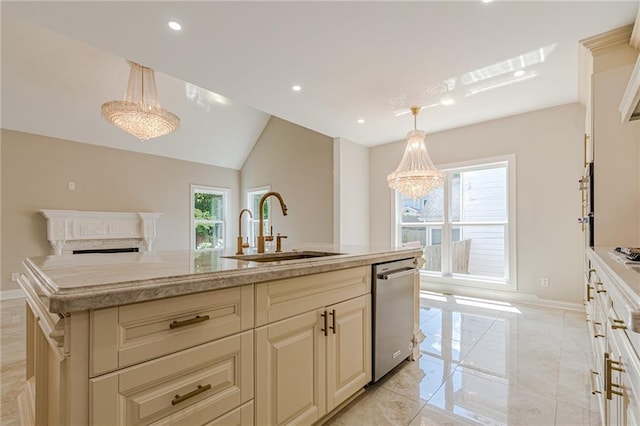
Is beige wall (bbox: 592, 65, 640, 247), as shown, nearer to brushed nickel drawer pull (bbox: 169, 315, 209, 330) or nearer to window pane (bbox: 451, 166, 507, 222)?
window pane (bbox: 451, 166, 507, 222)

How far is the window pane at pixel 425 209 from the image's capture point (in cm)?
509

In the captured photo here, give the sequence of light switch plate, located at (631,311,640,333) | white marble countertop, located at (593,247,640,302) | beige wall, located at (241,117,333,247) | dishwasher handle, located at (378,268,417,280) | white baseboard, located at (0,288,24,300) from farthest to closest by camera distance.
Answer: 1. beige wall, located at (241,117,333,247)
2. white baseboard, located at (0,288,24,300)
3. dishwasher handle, located at (378,268,417,280)
4. white marble countertop, located at (593,247,640,302)
5. light switch plate, located at (631,311,640,333)

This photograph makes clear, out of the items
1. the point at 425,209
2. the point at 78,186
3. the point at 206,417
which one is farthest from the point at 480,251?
the point at 78,186

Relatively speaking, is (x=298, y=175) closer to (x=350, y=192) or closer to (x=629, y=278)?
(x=350, y=192)

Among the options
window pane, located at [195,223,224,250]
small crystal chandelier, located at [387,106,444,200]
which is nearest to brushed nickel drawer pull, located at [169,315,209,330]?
small crystal chandelier, located at [387,106,444,200]

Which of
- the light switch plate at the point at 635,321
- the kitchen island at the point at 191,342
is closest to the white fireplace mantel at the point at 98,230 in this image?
the kitchen island at the point at 191,342

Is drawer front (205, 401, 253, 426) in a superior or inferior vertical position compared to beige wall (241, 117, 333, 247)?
inferior

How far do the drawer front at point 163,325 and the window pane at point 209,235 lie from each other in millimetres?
6388

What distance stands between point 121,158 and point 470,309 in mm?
6640

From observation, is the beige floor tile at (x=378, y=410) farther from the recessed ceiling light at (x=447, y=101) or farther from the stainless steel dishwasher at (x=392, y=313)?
the recessed ceiling light at (x=447, y=101)

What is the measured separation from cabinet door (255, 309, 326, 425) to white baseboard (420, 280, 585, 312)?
3.88 m

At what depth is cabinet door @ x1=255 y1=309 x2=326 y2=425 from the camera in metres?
1.25

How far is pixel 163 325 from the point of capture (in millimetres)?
966

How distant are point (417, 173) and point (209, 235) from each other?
548 centimetres
